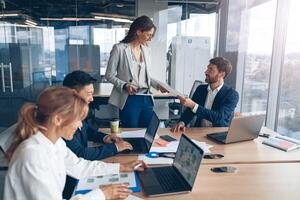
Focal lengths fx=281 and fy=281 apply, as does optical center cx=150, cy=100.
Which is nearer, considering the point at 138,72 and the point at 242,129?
the point at 242,129

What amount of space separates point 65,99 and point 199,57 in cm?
417

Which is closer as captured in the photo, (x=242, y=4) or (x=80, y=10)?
(x=242, y=4)

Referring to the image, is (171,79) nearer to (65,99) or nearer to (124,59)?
(124,59)

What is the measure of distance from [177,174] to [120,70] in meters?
1.37

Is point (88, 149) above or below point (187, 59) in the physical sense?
below

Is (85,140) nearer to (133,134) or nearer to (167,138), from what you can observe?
(133,134)

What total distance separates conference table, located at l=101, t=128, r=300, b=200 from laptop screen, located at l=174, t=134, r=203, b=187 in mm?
78

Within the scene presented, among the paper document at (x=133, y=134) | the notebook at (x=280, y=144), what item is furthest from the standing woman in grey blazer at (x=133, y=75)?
the notebook at (x=280, y=144)

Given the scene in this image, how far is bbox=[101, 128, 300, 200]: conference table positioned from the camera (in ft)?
4.23

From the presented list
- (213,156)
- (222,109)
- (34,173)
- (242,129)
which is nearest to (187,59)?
(222,109)

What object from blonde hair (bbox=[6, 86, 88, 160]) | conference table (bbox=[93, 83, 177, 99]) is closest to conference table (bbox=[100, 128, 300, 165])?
blonde hair (bbox=[6, 86, 88, 160])

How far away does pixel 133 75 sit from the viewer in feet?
8.45

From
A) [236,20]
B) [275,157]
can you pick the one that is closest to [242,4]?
[236,20]

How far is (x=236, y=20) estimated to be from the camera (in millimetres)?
4219
